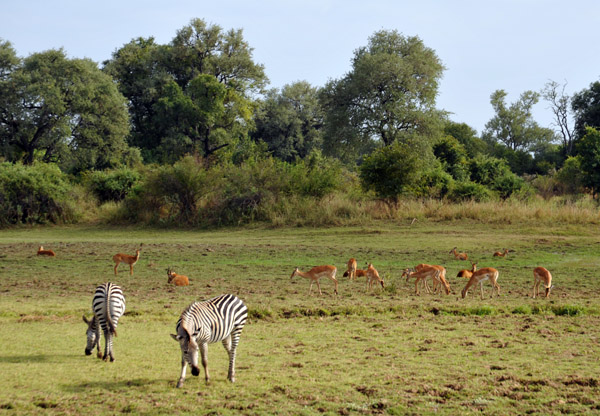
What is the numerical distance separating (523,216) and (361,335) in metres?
21.6

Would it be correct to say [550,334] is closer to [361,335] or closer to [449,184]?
[361,335]

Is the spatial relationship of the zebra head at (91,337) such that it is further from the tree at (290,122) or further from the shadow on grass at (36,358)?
the tree at (290,122)

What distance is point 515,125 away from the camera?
74.9m

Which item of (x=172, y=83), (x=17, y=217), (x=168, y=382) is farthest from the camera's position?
(x=172, y=83)

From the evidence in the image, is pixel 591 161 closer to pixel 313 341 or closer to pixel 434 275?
pixel 434 275

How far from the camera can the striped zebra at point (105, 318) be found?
30.8ft

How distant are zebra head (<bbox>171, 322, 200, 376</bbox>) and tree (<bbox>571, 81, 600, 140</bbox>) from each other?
5581cm

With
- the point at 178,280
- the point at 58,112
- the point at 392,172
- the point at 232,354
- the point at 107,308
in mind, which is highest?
the point at 58,112

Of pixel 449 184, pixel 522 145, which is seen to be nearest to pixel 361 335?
pixel 449 184

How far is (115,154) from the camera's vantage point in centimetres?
5222

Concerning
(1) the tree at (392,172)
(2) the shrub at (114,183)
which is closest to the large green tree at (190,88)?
(2) the shrub at (114,183)

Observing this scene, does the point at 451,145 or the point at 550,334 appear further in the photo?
the point at 451,145

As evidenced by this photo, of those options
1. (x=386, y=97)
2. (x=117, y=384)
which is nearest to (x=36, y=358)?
(x=117, y=384)

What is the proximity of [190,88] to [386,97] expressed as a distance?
17396mm
